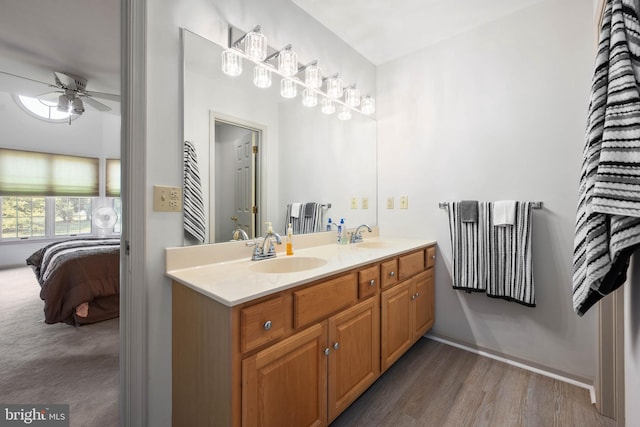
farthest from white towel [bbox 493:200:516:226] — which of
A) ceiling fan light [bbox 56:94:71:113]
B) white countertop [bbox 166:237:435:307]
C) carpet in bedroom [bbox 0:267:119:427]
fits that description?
ceiling fan light [bbox 56:94:71:113]

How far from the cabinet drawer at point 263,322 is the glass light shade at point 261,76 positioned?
1.27 metres

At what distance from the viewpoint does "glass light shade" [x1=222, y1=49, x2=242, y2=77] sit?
4.97 ft

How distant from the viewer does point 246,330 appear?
0.97 metres

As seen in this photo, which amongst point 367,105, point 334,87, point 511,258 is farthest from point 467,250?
point 334,87

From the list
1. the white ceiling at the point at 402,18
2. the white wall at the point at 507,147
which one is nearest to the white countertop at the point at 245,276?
the white wall at the point at 507,147

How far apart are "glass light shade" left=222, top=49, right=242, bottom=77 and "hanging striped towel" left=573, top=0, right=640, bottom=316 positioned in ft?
4.96

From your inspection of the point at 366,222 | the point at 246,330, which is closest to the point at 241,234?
the point at 246,330

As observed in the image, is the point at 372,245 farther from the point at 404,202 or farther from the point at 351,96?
the point at 351,96

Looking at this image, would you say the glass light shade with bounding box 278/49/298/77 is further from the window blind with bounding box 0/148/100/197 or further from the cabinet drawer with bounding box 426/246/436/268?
the window blind with bounding box 0/148/100/197

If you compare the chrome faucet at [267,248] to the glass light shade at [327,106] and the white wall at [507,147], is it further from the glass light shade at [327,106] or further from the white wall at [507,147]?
the white wall at [507,147]

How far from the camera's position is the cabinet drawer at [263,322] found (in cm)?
97

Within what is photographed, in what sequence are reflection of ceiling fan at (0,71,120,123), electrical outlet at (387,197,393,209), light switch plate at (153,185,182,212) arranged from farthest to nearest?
reflection of ceiling fan at (0,71,120,123)
electrical outlet at (387,197,393,209)
light switch plate at (153,185,182,212)

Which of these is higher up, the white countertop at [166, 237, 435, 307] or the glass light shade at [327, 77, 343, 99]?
the glass light shade at [327, 77, 343, 99]

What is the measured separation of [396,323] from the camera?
1.80m
